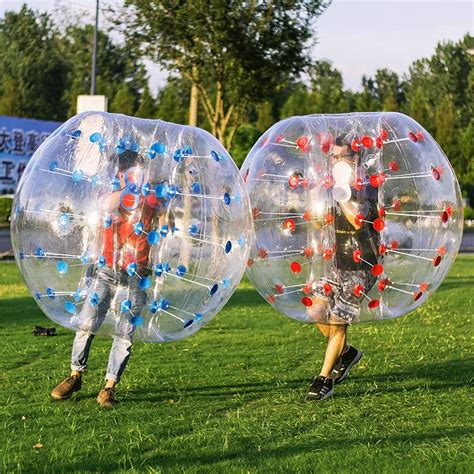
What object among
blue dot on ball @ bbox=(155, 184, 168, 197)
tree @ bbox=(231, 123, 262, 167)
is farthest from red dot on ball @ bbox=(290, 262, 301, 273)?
tree @ bbox=(231, 123, 262, 167)

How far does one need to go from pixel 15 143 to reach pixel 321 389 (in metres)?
28.4

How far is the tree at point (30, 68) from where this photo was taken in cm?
5691

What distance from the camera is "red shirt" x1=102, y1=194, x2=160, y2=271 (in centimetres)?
596

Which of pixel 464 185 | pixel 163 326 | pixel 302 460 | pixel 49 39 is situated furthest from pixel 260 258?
pixel 49 39

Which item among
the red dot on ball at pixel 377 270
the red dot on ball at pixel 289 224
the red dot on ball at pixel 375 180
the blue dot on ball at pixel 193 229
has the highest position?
the red dot on ball at pixel 375 180

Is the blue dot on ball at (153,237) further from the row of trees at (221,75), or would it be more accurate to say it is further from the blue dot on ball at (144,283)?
the row of trees at (221,75)

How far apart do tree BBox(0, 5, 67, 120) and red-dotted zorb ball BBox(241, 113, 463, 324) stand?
4636 cm

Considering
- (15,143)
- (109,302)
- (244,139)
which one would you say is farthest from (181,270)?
(244,139)

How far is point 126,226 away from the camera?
5957 millimetres

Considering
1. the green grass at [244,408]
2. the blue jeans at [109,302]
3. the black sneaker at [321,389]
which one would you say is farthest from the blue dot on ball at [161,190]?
the black sneaker at [321,389]

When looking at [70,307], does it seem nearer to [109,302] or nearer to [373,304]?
[109,302]

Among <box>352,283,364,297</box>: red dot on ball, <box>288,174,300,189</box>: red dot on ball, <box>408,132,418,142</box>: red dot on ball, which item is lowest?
<box>352,283,364,297</box>: red dot on ball

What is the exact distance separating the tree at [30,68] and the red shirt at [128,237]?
47.1 m

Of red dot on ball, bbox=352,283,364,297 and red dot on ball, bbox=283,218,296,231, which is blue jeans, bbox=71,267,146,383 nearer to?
red dot on ball, bbox=283,218,296,231
